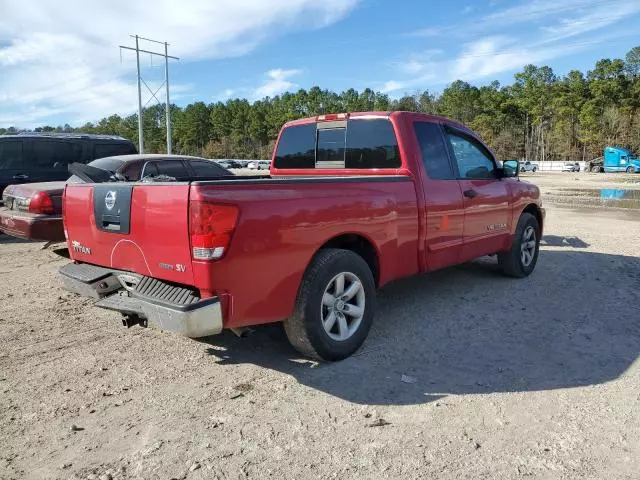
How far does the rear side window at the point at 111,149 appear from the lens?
10.2 meters

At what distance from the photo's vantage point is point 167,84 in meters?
43.2

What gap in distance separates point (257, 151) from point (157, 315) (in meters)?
110

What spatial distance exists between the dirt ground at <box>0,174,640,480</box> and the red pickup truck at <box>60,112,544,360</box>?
50 centimetres

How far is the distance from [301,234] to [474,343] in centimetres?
193

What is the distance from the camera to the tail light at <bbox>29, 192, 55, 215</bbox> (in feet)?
22.4

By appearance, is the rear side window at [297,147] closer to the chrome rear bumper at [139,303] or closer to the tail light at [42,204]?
the chrome rear bumper at [139,303]

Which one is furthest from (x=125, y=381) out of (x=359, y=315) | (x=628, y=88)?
(x=628, y=88)

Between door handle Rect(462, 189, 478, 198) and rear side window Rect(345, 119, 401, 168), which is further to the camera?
door handle Rect(462, 189, 478, 198)

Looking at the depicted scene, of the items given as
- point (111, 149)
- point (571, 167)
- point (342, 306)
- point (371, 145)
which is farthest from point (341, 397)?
point (571, 167)

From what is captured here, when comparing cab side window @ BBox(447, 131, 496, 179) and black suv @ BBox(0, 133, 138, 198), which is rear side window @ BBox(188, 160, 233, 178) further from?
cab side window @ BBox(447, 131, 496, 179)

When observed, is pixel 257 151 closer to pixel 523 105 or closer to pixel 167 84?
pixel 523 105

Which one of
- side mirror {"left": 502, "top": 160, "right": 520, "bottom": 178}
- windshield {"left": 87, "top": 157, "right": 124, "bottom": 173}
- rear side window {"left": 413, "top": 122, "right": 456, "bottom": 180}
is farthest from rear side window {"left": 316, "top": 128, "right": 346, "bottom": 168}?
windshield {"left": 87, "top": 157, "right": 124, "bottom": 173}

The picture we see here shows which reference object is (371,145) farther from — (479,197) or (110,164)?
(110,164)

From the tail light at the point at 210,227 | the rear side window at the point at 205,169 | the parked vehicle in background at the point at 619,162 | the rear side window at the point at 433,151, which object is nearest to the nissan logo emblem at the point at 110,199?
the tail light at the point at 210,227
